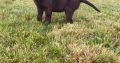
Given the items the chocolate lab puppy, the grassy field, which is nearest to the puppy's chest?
the chocolate lab puppy

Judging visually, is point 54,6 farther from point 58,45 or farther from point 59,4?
point 58,45

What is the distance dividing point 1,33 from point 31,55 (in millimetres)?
1348

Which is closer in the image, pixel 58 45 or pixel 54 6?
pixel 58 45

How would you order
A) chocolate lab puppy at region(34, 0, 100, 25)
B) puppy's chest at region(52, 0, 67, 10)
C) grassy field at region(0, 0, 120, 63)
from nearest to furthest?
grassy field at region(0, 0, 120, 63)
chocolate lab puppy at region(34, 0, 100, 25)
puppy's chest at region(52, 0, 67, 10)

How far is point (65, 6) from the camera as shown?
7.86 metres

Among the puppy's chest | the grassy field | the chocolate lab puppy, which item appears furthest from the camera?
the puppy's chest

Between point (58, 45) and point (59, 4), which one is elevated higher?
point (58, 45)

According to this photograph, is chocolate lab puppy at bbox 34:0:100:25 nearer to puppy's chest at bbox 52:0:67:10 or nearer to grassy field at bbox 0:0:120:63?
puppy's chest at bbox 52:0:67:10

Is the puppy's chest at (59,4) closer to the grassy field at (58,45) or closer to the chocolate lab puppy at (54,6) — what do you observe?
the chocolate lab puppy at (54,6)

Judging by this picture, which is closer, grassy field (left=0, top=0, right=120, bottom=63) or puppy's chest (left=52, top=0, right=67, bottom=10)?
grassy field (left=0, top=0, right=120, bottom=63)

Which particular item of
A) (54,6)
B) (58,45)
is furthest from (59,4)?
(58,45)

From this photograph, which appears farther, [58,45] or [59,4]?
[59,4]

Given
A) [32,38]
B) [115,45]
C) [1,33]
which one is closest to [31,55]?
[32,38]

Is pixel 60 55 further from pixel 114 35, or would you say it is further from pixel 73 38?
pixel 114 35
